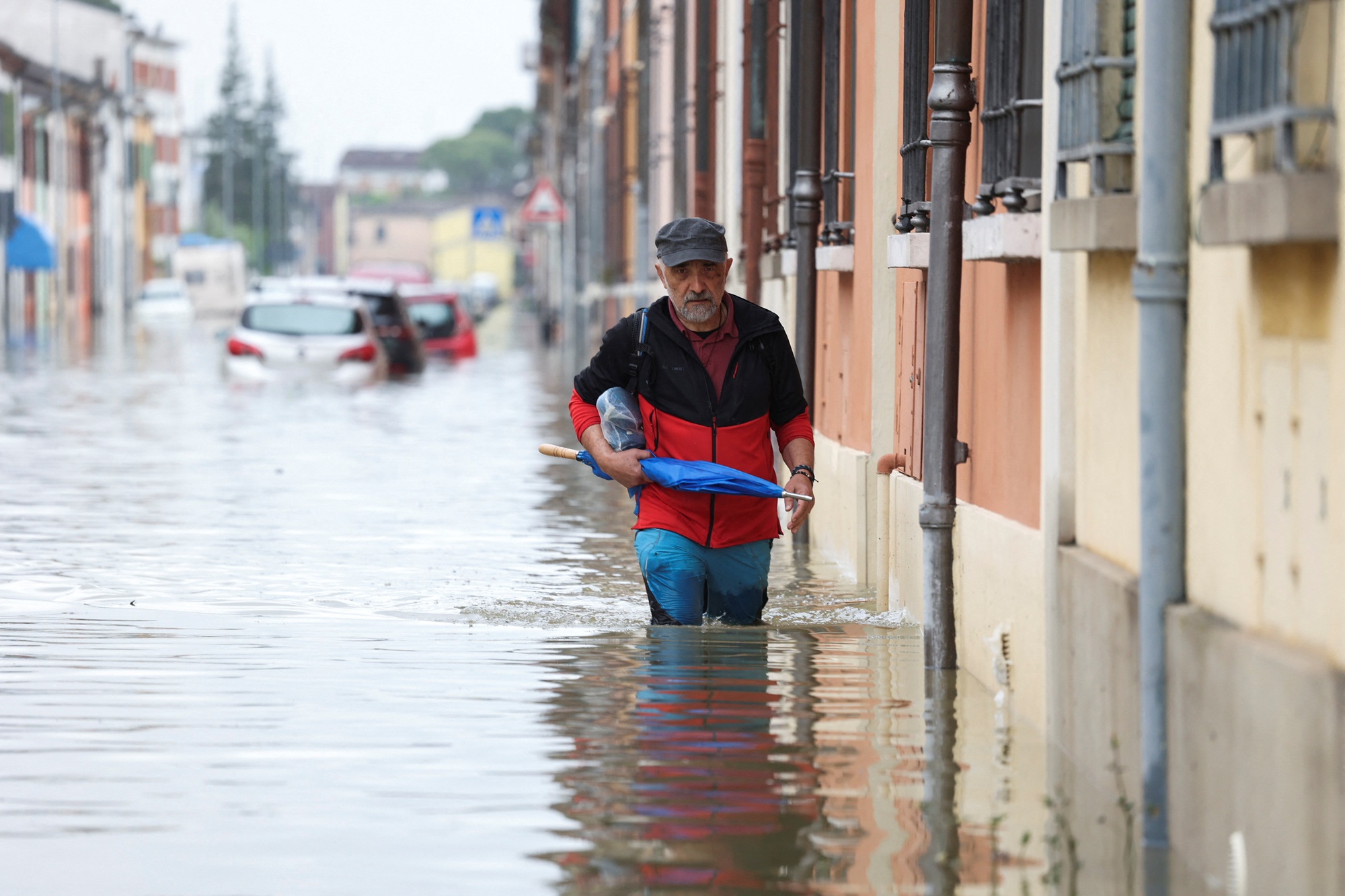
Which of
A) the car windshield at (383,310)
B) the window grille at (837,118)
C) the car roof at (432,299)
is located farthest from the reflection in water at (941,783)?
the car roof at (432,299)

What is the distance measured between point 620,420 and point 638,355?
0.72ft

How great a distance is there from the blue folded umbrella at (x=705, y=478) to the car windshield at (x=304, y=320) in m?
22.8

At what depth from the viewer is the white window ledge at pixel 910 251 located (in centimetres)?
934

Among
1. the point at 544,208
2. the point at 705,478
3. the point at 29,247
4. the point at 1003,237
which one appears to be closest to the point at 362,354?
the point at 544,208

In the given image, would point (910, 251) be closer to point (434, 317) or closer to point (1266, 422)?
point (1266, 422)

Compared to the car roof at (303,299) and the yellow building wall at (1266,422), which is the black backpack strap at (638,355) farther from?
the car roof at (303,299)

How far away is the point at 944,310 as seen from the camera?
26.8ft

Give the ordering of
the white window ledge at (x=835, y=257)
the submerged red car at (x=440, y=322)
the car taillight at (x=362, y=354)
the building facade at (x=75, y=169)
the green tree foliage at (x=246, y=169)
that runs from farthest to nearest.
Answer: the green tree foliage at (x=246, y=169)
the building facade at (x=75, y=169)
the submerged red car at (x=440, y=322)
the car taillight at (x=362, y=354)
the white window ledge at (x=835, y=257)

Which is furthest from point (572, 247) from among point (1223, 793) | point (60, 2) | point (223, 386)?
point (60, 2)

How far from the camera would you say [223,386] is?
106 ft

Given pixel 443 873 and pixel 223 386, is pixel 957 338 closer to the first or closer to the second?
pixel 443 873

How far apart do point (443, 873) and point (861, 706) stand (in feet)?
8.26

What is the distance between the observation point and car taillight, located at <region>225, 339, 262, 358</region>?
30359 mm

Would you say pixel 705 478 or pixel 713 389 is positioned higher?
pixel 713 389
